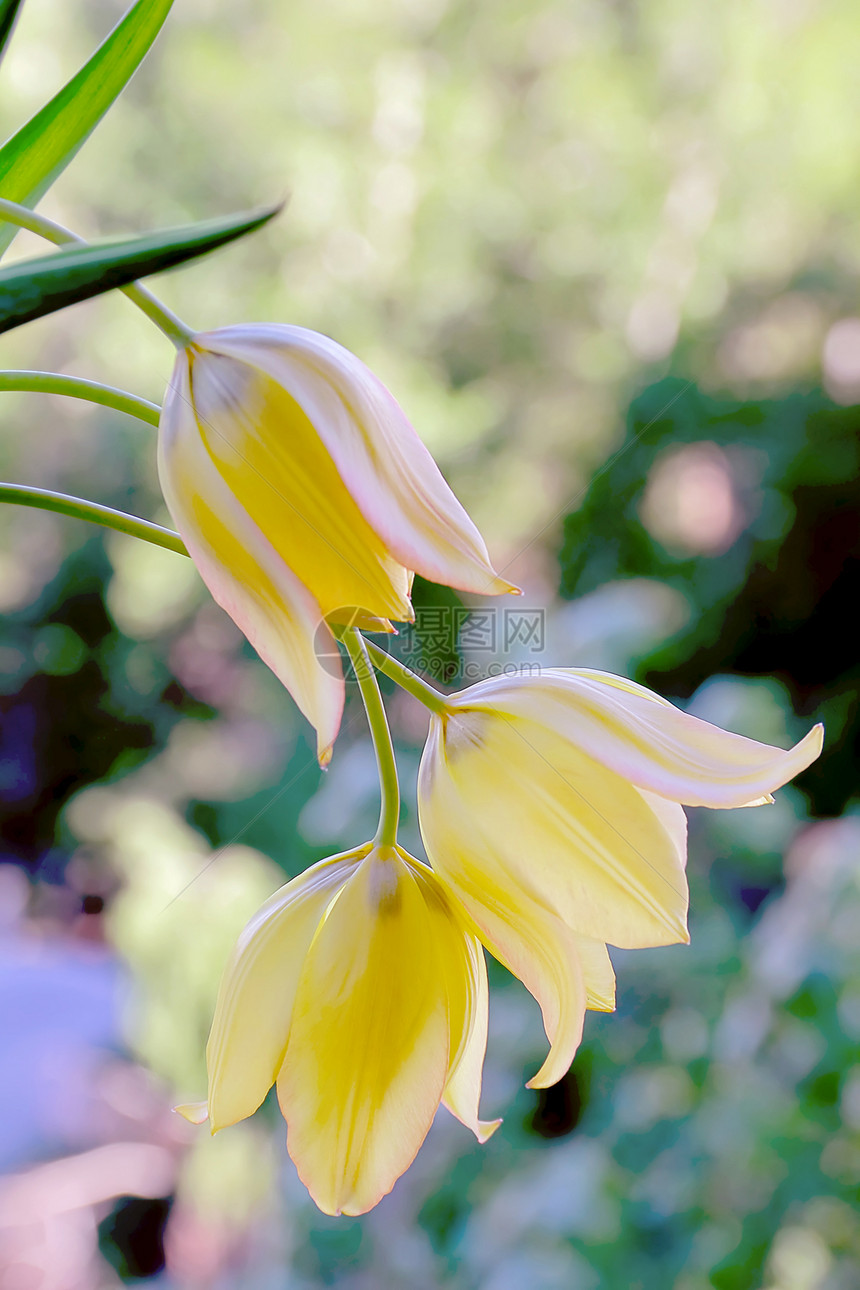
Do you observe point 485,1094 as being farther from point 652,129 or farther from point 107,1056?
point 652,129

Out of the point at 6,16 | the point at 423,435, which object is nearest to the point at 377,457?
the point at 6,16

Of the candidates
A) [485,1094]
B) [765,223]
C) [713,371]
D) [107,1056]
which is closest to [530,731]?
[485,1094]

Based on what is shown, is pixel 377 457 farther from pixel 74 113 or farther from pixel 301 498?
pixel 74 113

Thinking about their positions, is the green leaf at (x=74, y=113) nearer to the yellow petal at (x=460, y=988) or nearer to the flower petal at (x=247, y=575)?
the flower petal at (x=247, y=575)

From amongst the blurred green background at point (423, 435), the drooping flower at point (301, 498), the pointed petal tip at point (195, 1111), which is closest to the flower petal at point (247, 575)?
the drooping flower at point (301, 498)

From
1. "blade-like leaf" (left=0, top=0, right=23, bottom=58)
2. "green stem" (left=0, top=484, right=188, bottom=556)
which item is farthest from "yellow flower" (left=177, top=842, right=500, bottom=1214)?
"blade-like leaf" (left=0, top=0, right=23, bottom=58)

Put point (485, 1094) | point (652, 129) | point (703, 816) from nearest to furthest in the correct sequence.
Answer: point (485, 1094) < point (703, 816) < point (652, 129)

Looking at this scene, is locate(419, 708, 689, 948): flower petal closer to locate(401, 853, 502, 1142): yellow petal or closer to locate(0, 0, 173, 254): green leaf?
locate(401, 853, 502, 1142): yellow petal
